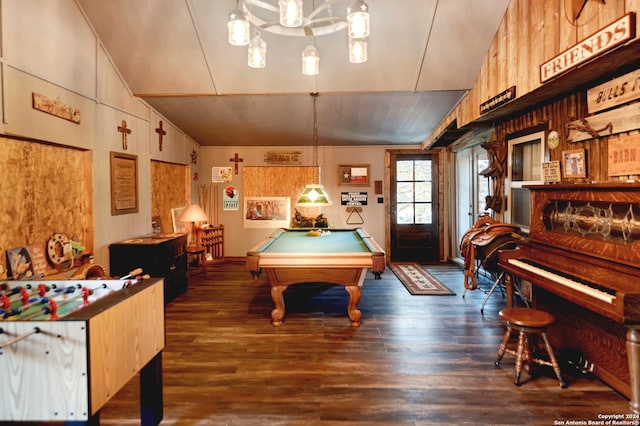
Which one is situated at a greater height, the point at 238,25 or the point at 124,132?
the point at 238,25

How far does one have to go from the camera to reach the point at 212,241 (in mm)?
7008

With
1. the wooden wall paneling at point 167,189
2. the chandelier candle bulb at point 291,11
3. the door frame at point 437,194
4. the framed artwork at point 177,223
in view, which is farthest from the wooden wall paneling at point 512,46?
the framed artwork at point 177,223

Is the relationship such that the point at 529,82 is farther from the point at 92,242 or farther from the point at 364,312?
the point at 92,242

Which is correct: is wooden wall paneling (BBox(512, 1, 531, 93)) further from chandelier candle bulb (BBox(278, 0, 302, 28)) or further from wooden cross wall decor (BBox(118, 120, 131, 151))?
wooden cross wall decor (BBox(118, 120, 131, 151))

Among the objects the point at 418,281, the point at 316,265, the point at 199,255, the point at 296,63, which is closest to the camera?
the point at 316,265

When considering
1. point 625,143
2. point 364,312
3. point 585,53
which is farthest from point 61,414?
point 625,143

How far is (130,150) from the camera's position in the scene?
4.65 metres

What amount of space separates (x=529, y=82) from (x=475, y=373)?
2.49 m

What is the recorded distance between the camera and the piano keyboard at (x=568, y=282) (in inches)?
82.9

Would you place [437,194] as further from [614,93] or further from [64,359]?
[64,359]

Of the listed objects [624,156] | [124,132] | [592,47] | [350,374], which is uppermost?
[592,47]

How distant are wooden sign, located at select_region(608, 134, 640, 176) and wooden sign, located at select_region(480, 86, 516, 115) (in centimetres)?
96

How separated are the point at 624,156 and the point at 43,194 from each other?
4.85 m

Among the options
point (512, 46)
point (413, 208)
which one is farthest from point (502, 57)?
point (413, 208)
